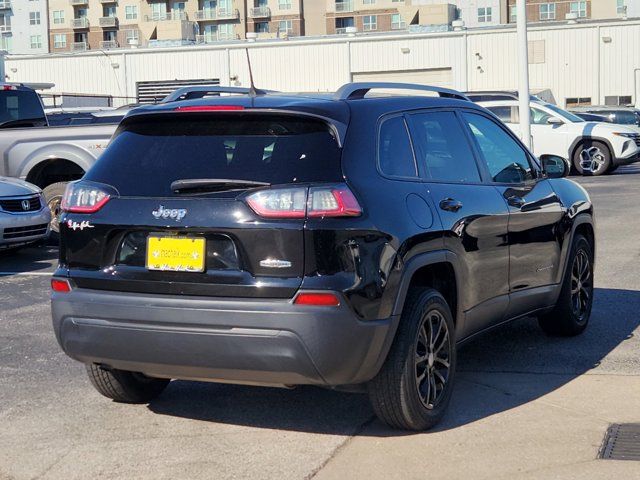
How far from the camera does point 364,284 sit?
479 cm

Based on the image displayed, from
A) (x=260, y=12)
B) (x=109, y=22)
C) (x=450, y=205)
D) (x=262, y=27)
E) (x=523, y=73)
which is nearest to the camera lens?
(x=450, y=205)

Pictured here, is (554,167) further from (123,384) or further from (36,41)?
(36,41)

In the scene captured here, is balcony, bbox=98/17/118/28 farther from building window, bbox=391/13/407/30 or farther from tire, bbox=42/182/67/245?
tire, bbox=42/182/67/245

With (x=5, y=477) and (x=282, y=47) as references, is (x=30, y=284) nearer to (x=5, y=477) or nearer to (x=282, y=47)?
(x=5, y=477)

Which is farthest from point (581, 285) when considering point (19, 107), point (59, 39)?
point (59, 39)

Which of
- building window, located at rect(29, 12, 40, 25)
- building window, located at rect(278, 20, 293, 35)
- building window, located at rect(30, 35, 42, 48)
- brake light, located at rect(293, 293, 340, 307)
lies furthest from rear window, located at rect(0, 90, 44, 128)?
building window, located at rect(29, 12, 40, 25)

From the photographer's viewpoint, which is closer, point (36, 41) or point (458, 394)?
point (458, 394)

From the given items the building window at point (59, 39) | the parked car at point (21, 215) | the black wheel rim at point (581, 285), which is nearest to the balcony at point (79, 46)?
the building window at point (59, 39)

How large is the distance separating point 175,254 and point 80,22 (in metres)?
106

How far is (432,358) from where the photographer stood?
538cm

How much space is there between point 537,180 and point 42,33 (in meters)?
106

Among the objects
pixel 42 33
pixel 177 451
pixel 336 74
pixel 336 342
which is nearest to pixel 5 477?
pixel 177 451

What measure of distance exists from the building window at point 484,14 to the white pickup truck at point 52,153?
81.4 metres

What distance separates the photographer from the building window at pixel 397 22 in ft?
315
